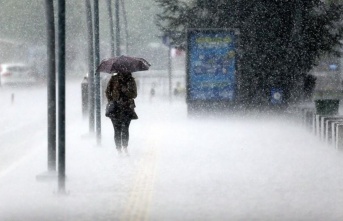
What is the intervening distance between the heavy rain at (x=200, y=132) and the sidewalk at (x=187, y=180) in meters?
0.03

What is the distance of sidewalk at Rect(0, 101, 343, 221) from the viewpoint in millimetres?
12203

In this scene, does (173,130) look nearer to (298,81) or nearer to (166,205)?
(298,81)

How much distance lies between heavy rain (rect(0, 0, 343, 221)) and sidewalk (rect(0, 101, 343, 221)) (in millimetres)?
27

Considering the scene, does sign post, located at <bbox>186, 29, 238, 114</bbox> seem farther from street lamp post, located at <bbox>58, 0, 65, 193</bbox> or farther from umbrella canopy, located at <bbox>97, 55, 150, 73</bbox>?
street lamp post, located at <bbox>58, 0, 65, 193</bbox>

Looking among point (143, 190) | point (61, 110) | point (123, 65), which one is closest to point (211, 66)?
point (123, 65)

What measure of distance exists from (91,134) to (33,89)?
39828mm

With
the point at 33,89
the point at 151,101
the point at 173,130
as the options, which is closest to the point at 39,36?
the point at 33,89

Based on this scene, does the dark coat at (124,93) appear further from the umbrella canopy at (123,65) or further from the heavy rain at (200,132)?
the umbrella canopy at (123,65)

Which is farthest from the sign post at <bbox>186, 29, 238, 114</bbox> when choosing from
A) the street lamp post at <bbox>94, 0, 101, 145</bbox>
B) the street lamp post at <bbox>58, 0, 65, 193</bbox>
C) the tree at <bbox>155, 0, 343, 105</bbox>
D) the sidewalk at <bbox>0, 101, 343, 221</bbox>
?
the street lamp post at <bbox>58, 0, 65, 193</bbox>

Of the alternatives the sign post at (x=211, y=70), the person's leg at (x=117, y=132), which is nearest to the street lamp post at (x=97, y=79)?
the person's leg at (x=117, y=132)

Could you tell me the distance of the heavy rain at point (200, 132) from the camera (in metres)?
13.0

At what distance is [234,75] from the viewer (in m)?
30.8

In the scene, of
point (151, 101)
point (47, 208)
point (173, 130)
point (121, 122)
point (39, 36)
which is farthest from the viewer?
point (39, 36)

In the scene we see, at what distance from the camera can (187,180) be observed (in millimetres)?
15445
